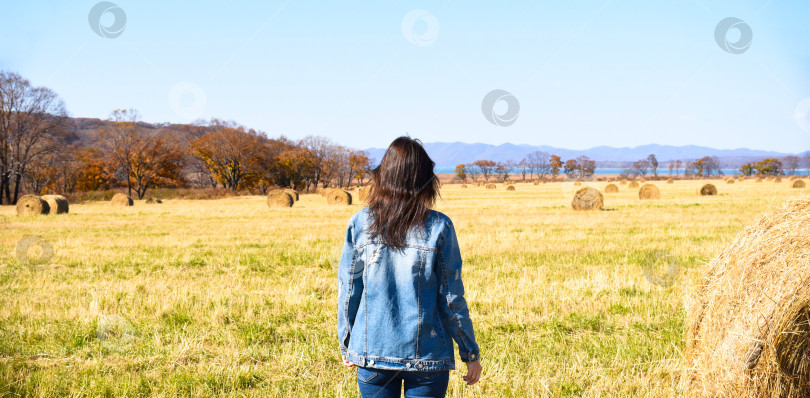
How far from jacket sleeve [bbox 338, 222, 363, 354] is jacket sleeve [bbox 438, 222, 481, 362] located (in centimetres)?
49

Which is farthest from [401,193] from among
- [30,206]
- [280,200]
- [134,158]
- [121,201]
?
[134,158]

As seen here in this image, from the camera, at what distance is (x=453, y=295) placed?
314 centimetres

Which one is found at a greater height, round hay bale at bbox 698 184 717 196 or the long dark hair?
the long dark hair

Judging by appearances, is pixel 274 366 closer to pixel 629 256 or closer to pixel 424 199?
pixel 424 199

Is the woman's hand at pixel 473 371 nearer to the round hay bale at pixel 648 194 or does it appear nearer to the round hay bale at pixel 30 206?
the round hay bale at pixel 30 206

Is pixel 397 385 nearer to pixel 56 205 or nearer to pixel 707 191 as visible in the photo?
pixel 56 205

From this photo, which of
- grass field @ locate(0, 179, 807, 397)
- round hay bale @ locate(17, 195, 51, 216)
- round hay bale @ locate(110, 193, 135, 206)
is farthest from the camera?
round hay bale @ locate(110, 193, 135, 206)

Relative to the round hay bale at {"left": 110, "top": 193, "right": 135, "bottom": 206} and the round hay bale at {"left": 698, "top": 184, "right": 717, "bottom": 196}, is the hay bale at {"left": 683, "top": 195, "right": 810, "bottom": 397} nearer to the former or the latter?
the round hay bale at {"left": 698, "top": 184, "right": 717, "bottom": 196}

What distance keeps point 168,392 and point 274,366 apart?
105cm

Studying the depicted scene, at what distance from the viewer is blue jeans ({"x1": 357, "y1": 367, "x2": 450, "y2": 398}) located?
3100mm

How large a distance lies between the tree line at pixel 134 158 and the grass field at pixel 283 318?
40806 mm

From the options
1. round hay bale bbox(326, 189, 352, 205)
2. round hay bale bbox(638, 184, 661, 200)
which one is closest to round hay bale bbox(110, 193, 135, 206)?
round hay bale bbox(326, 189, 352, 205)

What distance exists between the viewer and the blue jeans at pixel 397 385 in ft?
Answer: 10.2

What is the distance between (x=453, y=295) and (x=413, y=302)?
0.23m
